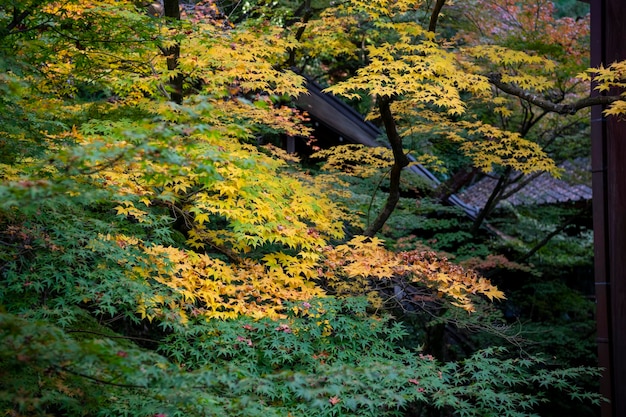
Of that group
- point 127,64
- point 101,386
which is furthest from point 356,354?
point 127,64

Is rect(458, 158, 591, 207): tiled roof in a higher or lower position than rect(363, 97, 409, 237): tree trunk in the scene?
lower

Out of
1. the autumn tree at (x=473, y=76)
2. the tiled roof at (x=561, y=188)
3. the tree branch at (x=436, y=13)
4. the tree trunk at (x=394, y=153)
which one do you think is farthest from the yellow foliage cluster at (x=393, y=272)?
the tiled roof at (x=561, y=188)

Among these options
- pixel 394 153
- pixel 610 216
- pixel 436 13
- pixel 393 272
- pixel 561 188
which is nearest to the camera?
pixel 393 272

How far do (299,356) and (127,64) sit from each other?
3428 millimetres

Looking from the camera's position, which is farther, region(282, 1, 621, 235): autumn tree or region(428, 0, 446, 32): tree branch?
region(428, 0, 446, 32): tree branch

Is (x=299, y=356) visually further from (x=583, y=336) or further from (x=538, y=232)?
(x=538, y=232)

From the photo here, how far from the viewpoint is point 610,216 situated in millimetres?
6492

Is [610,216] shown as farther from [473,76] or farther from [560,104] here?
[473,76]

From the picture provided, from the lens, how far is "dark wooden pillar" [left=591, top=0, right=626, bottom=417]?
20.9 ft

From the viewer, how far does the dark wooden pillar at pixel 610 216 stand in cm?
636

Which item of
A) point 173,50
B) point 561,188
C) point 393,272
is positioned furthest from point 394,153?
point 561,188

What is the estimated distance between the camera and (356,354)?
5.51 meters

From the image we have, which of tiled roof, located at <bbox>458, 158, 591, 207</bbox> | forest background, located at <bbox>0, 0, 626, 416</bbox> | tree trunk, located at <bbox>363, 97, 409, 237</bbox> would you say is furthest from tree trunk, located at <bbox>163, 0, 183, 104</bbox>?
tiled roof, located at <bbox>458, 158, 591, 207</bbox>

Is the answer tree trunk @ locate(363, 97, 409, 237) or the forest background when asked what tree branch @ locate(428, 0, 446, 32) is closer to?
the forest background
